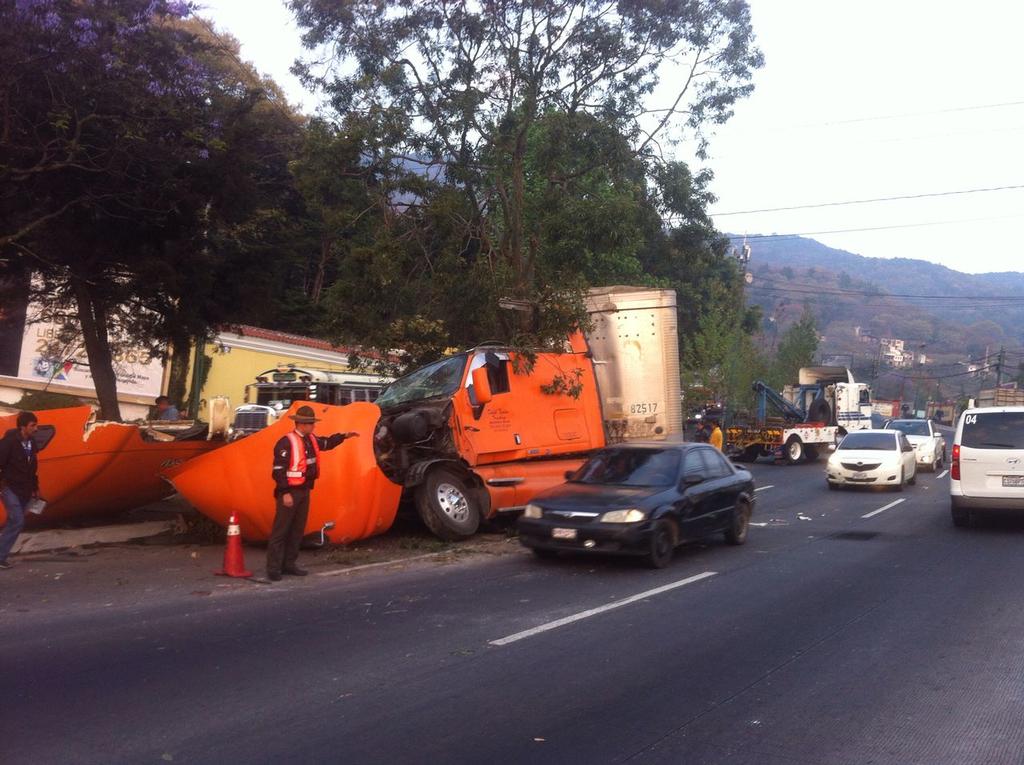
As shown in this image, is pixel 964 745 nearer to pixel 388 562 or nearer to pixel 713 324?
pixel 388 562

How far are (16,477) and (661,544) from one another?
701cm

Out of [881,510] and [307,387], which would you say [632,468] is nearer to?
[881,510]

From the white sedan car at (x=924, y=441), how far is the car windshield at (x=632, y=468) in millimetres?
18003

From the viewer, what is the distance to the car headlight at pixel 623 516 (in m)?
10.6

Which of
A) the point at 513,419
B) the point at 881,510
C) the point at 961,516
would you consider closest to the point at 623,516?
the point at 513,419

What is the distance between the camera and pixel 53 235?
506 inches

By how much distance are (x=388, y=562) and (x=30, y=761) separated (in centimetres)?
655

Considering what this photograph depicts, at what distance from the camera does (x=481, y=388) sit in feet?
42.3

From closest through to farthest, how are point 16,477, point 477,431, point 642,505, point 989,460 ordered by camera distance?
point 16,477 → point 642,505 → point 477,431 → point 989,460

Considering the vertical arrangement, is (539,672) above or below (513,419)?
below

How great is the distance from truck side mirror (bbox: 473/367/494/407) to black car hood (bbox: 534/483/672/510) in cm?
191

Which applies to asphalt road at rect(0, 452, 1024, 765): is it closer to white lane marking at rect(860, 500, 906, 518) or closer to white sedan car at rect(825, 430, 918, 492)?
white lane marking at rect(860, 500, 906, 518)

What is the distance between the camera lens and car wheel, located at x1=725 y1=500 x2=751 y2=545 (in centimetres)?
1286

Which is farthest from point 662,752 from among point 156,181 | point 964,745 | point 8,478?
point 156,181
